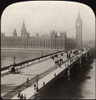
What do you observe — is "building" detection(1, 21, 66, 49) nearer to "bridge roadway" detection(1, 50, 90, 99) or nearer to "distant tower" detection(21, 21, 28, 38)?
"distant tower" detection(21, 21, 28, 38)

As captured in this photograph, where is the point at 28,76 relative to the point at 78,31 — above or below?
below

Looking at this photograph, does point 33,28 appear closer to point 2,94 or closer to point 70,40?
point 70,40

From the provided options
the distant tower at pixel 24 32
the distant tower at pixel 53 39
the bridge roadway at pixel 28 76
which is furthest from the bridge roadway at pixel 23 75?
the distant tower at pixel 24 32

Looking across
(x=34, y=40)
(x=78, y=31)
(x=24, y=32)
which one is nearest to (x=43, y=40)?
(x=34, y=40)

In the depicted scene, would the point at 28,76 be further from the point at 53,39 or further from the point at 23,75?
the point at 53,39

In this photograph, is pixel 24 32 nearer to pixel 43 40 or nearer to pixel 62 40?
pixel 43 40

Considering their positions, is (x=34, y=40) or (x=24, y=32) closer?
(x=24, y=32)

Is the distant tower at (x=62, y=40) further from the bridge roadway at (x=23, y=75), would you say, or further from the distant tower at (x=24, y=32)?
the distant tower at (x=24, y=32)

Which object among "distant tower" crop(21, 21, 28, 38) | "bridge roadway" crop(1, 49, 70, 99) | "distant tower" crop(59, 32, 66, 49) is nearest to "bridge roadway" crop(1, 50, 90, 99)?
"bridge roadway" crop(1, 49, 70, 99)
